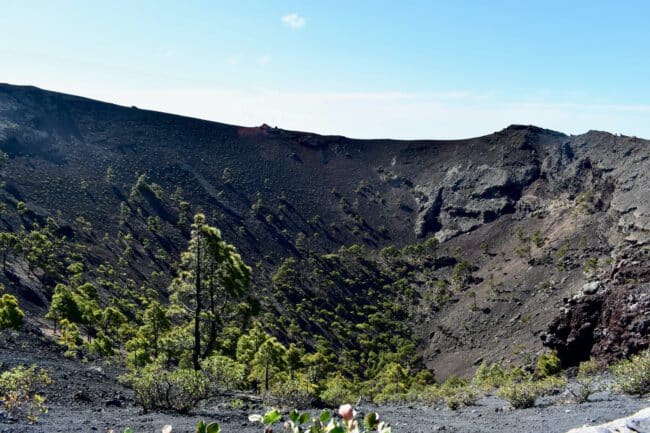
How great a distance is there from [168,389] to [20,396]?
120 inches

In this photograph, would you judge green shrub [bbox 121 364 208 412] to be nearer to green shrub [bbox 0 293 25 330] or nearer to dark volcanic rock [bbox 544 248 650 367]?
green shrub [bbox 0 293 25 330]

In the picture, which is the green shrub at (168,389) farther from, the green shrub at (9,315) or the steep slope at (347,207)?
the steep slope at (347,207)

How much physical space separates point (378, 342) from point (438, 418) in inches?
1706

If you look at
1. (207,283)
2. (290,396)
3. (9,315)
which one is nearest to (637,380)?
(290,396)

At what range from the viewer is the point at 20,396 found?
32.2ft

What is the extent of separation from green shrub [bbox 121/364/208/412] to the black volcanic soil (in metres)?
0.36

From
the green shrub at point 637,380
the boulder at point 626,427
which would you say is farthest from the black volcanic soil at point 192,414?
the boulder at point 626,427

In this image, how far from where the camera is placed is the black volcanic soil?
370 inches

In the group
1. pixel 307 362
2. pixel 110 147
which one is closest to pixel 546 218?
pixel 307 362

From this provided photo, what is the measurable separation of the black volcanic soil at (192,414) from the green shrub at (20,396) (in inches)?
12.0

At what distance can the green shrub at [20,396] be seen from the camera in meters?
9.12

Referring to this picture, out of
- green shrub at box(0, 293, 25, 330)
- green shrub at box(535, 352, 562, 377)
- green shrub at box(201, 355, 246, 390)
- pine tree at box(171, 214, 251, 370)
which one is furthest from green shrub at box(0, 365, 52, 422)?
green shrub at box(535, 352, 562, 377)

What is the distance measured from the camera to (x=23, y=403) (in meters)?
9.83

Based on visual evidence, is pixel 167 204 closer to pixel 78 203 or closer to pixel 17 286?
pixel 78 203
